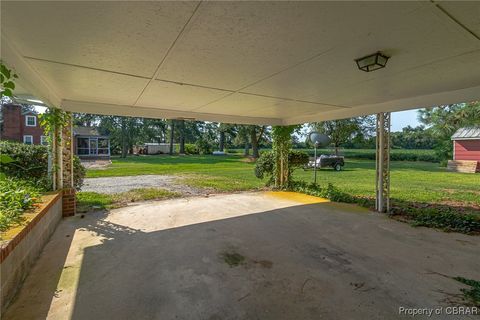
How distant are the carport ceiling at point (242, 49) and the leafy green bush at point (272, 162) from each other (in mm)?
3967

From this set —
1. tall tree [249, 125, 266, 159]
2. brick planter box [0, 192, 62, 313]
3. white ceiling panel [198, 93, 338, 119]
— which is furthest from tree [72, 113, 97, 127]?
brick planter box [0, 192, 62, 313]

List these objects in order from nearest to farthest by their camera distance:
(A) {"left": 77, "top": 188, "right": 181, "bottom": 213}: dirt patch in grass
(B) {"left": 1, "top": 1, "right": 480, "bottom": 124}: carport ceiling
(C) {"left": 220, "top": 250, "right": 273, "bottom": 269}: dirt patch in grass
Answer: (B) {"left": 1, "top": 1, "right": 480, "bottom": 124}: carport ceiling
(C) {"left": 220, "top": 250, "right": 273, "bottom": 269}: dirt patch in grass
(A) {"left": 77, "top": 188, "right": 181, "bottom": 213}: dirt patch in grass

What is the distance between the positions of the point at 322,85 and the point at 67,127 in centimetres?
489

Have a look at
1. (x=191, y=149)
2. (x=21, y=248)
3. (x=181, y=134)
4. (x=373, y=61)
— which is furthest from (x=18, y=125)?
(x=373, y=61)

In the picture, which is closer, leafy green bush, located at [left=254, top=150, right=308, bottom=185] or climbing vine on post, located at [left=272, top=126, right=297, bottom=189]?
climbing vine on post, located at [left=272, top=126, right=297, bottom=189]

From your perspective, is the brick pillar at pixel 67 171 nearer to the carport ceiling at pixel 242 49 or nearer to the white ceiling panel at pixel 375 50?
the carport ceiling at pixel 242 49

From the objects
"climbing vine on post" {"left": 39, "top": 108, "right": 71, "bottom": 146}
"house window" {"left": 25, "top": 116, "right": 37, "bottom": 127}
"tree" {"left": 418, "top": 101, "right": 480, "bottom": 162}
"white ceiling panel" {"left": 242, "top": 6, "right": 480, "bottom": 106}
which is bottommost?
"climbing vine on post" {"left": 39, "top": 108, "right": 71, "bottom": 146}

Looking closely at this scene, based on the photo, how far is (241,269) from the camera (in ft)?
9.38

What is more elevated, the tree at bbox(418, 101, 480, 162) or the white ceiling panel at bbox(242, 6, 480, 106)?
the tree at bbox(418, 101, 480, 162)

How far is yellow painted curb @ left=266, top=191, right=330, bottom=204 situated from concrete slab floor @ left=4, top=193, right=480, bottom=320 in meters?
1.62

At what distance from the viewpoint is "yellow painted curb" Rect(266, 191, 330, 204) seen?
6516 mm

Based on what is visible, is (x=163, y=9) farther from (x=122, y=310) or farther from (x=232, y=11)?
(x=122, y=310)

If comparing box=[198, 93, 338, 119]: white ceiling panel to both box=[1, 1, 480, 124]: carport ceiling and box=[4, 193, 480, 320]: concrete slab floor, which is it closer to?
box=[1, 1, 480, 124]: carport ceiling

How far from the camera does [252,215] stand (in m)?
5.14
